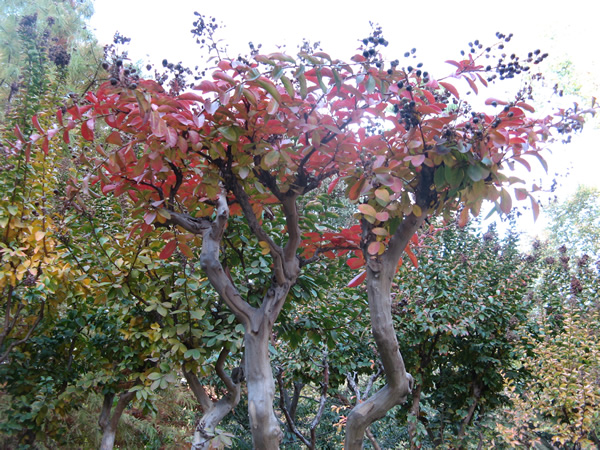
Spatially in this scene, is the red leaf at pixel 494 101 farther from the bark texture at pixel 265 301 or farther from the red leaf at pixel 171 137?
the red leaf at pixel 171 137

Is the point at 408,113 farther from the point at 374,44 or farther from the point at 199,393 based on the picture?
the point at 199,393

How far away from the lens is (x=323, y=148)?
129cm

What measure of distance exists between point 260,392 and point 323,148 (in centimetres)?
76

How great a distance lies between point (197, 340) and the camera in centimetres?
228

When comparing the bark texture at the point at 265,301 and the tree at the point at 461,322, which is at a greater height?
the tree at the point at 461,322

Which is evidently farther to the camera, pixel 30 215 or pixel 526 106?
pixel 30 215

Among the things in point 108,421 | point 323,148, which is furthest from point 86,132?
point 108,421

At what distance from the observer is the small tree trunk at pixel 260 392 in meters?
1.25

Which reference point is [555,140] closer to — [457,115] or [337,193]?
[457,115]

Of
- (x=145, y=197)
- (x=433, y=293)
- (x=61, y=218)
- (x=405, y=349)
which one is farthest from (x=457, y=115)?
(x=405, y=349)

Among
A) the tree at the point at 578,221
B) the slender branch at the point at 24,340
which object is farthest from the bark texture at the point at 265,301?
the tree at the point at 578,221

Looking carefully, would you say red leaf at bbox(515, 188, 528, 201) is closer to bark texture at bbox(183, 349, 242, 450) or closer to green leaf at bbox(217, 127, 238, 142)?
green leaf at bbox(217, 127, 238, 142)

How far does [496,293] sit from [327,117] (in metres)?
3.54

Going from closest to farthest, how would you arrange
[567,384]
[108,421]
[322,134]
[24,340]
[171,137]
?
[171,137] → [322,134] → [24,340] → [108,421] → [567,384]
